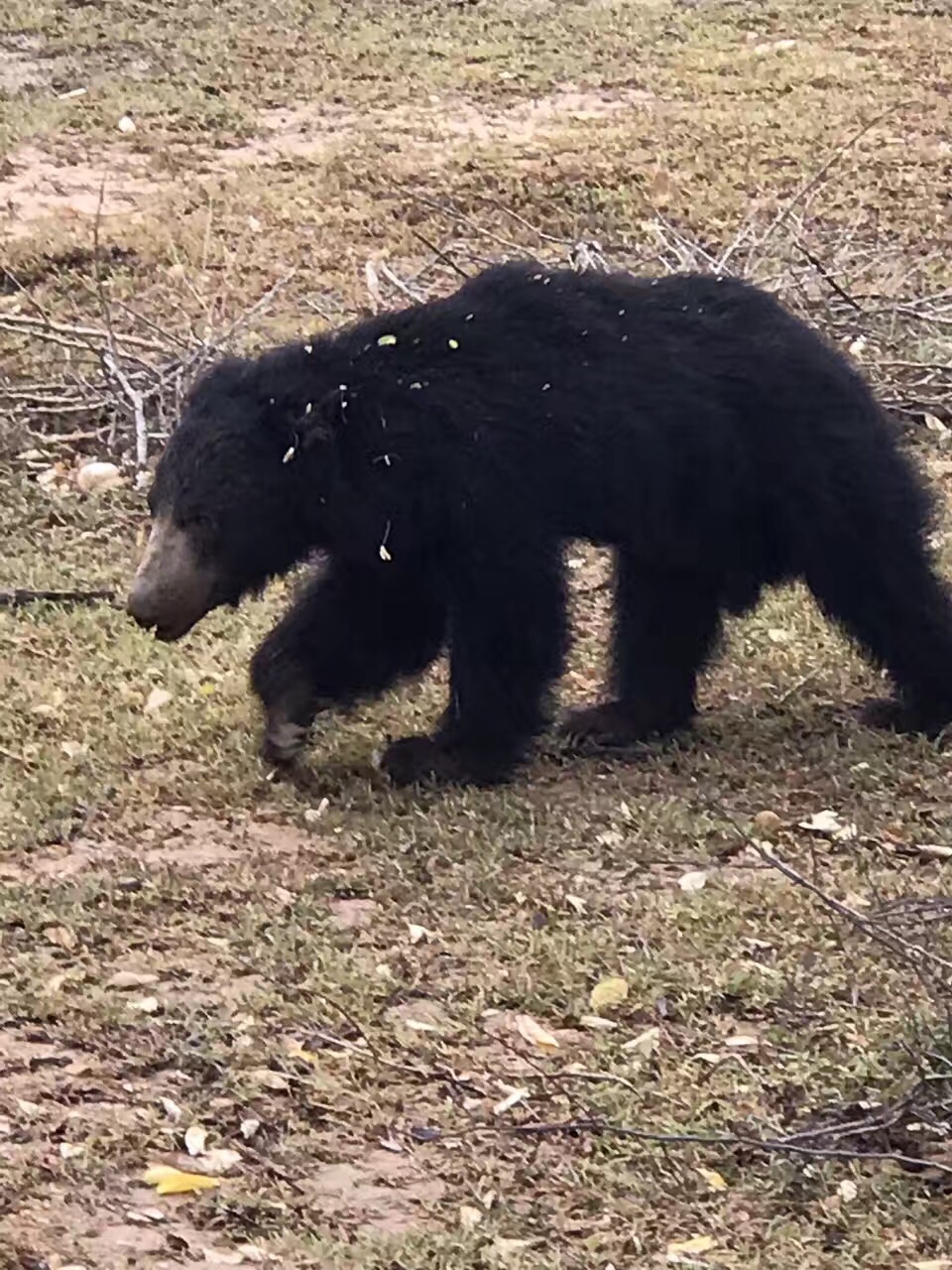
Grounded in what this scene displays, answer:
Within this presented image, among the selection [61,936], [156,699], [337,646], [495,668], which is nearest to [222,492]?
[337,646]

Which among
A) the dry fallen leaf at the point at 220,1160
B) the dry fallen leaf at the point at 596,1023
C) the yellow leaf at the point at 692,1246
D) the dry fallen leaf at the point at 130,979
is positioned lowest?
the dry fallen leaf at the point at 130,979

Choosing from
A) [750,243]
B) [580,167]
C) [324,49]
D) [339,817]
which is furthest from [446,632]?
[324,49]

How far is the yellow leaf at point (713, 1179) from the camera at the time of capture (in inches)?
144

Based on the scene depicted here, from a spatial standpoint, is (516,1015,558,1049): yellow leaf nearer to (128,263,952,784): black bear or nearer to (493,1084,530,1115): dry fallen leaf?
(493,1084,530,1115): dry fallen leaf

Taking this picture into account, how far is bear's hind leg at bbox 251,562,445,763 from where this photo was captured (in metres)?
5.34

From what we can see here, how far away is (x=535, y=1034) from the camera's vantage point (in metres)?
4.15

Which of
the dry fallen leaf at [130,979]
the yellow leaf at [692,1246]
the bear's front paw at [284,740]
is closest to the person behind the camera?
the yellow leaf at [692,1246]

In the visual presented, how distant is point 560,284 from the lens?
5383 millimetres

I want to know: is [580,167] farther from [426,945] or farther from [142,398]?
[426,945]

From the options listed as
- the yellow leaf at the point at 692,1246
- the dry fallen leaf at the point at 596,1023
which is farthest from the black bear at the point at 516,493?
the yellow leaf at the point at 692,1246

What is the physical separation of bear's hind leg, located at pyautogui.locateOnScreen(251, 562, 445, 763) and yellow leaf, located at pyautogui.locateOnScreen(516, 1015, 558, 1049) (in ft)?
4.37

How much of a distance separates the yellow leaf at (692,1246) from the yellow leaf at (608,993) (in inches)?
28.9

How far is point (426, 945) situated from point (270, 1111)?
682 mm

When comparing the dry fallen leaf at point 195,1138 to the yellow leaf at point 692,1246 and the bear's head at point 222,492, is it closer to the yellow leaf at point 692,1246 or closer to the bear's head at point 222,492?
the yellow leaf at point 692,1246
